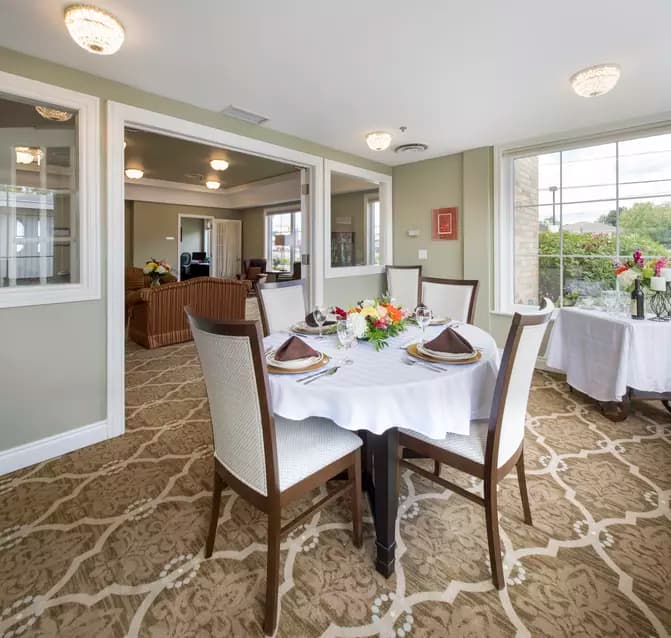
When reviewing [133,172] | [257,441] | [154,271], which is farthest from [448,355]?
[133,172]

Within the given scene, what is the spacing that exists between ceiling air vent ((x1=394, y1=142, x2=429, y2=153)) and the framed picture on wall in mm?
737

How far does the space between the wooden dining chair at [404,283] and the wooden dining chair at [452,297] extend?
1421mm

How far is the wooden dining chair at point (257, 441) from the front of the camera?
1.18 meters

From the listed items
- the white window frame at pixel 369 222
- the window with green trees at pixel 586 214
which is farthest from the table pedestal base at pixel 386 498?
the white window frame at pixel 369 222

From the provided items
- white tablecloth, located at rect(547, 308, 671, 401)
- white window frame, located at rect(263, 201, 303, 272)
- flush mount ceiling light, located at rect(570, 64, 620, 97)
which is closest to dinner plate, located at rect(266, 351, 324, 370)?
white tablecloth, located at rect(547, 308, 671, 401)

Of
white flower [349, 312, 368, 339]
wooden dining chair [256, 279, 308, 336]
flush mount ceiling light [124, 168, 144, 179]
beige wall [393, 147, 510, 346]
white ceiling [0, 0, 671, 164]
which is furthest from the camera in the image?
flush mount ceiling light [124, 168, 144, 179]

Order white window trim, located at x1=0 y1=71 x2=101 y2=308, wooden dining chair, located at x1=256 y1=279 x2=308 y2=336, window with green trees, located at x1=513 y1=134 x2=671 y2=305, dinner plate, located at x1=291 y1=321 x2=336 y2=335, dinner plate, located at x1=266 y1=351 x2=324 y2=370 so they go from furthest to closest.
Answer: window with green trees, located at x1=513 y1=134 x2=671 y2=305, wooden dining chair, located at x1=256 y1=279 x2=308 y2=336, white window trim, located at x1=0 y1=71 x2=101 y2=308, dinner plate, located at x1=291 y1=321 x2=336 y2=335, dinner plate, located at x1=266 y1=351 x2=324 y2=370

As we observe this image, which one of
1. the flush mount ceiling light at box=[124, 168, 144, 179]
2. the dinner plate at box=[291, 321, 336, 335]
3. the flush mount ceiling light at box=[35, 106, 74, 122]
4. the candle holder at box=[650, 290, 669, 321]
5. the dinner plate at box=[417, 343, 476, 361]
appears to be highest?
the flush mount ceiling light at box=[124, 168, 144, 179]

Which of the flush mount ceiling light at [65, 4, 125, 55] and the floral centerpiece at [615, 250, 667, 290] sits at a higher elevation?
the flush mount ceiling light at [65, 4, 125, 55]

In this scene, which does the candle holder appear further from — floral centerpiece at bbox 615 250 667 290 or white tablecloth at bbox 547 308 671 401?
white tablecloth at bbox 547 308 671 401

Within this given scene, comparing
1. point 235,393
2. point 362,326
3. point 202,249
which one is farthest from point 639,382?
point 202,249

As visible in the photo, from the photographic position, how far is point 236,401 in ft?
4.14

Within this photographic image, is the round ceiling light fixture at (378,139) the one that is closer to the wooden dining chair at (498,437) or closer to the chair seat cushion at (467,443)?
the wooden dining chair at (498,437)

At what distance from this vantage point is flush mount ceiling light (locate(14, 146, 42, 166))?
2312mm
